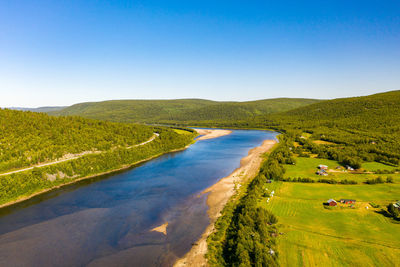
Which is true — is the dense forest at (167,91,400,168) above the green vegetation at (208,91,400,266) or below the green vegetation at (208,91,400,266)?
above

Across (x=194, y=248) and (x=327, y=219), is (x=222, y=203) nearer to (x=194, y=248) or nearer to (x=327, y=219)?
(x=194, y=248)

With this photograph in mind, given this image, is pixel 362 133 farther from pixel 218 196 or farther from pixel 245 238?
pixel 245 238

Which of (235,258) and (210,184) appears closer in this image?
(235,258)

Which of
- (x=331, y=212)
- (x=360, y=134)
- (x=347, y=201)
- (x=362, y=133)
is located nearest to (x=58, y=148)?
(x=331, y=212)

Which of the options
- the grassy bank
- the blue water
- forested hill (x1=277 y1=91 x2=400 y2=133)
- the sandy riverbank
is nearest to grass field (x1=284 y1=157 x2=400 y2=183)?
the blue water

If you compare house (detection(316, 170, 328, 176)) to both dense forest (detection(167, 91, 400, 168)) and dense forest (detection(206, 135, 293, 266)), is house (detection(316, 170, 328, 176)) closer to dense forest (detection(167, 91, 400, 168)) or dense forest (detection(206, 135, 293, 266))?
dense forest (detection(167, 91, 400, 168))

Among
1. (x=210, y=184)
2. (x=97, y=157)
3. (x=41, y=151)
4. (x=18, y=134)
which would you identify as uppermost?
(x=18, y=134)

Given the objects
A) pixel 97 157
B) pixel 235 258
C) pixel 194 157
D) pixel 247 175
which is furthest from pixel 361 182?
pixel 97 157

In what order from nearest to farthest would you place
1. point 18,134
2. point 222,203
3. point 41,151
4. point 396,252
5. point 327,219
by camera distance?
point 396,252 → point 327,219 → point 222,203 → point 41,151 → point 18,134
